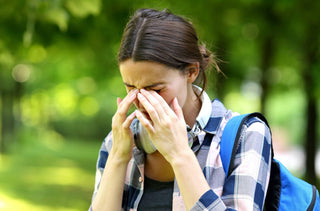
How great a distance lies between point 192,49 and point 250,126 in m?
0.46

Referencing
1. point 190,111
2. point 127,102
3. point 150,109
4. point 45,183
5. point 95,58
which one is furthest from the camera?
point 45,183

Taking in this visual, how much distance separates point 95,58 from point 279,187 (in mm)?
7970

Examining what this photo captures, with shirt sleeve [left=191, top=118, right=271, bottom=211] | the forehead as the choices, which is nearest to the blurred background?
the forehead

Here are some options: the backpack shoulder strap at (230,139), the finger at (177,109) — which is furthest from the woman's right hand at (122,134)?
the backpack shoulder strap at (230,139)

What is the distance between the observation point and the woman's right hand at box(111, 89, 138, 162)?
1.94 metres

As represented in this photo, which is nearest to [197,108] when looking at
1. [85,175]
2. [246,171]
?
[246,171]

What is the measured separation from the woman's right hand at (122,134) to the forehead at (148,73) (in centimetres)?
8

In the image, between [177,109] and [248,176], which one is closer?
[248,176]

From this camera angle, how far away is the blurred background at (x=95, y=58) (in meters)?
5.67

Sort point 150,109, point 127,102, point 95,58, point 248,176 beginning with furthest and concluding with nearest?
point 95,58
point 127,102
point 150,109
point 248,176

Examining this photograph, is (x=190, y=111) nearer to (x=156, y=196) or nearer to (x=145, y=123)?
(x=145, y=123)

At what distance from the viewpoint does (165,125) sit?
1.76 meters

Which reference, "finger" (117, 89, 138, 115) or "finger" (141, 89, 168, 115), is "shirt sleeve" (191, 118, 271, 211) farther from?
"finger" (117, 89, 138, 115)

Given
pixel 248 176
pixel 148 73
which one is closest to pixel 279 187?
pixel 248 176
